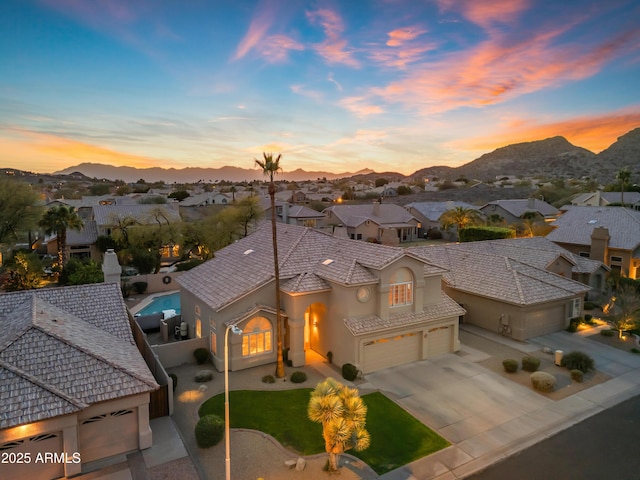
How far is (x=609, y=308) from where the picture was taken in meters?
33.8

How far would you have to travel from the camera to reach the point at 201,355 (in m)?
24.2

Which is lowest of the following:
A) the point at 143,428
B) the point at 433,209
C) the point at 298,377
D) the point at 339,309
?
the point at 298,377

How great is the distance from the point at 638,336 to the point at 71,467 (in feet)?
115

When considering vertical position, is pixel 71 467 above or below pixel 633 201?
below

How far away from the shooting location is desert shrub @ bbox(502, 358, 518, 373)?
22.9m

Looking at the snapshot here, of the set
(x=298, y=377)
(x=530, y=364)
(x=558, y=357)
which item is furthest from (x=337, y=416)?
(x=558, y=357)

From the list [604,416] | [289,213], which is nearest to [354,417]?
[604,416]

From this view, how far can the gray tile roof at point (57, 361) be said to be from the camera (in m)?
13.3

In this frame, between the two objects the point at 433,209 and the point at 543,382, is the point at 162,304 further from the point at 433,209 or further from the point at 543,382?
the point at 433,209

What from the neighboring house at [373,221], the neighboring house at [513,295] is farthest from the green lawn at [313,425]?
the neighboring house at [373,221]

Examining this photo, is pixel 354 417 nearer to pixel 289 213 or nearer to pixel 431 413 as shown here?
pixel 431 413

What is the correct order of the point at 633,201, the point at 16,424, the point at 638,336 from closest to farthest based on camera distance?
the point at 16,424
the point at 638,336
the point at 633,201

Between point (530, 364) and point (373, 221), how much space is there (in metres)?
48.9

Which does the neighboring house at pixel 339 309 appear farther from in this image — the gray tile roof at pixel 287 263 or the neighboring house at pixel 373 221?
the neighboring house at pixel 373 221
